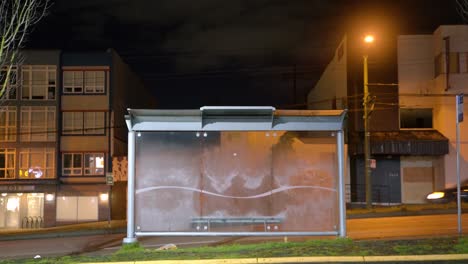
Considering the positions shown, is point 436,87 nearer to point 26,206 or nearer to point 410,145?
point 410,145

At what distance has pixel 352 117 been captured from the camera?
33.1 meters

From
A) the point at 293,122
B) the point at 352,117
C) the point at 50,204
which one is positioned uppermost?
the point at 352,117

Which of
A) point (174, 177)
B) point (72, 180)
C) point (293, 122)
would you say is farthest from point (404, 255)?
point (72, 180)

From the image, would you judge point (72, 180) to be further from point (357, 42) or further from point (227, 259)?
point (227, 259)

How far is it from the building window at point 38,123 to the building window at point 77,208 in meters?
4.71

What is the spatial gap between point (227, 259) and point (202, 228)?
7.82ft

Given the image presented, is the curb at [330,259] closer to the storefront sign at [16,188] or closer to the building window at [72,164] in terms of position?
the building window at [72,164]

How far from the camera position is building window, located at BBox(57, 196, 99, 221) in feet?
135

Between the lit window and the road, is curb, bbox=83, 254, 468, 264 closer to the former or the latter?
the road

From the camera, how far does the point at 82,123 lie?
135ft

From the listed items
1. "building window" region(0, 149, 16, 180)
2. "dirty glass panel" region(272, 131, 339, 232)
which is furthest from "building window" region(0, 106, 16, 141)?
"dirty glass panel" region(272, 131, 339, 232)

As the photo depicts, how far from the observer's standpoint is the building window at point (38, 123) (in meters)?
40.9

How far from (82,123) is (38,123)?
127 inches

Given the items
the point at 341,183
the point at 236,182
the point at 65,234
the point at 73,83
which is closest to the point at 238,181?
the point at 236,182
